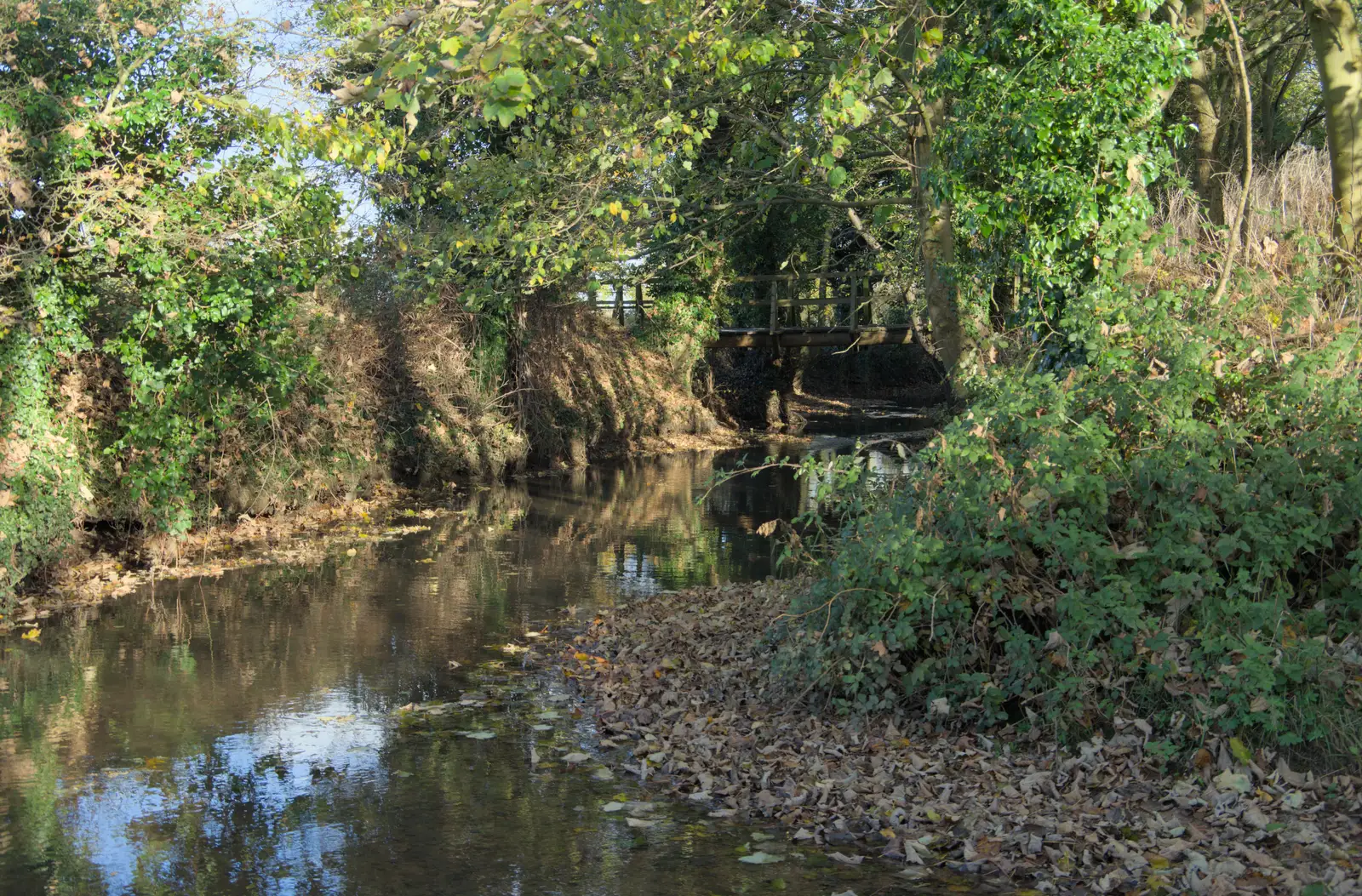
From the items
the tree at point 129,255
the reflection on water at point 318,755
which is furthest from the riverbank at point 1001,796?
the tree at point 129,255

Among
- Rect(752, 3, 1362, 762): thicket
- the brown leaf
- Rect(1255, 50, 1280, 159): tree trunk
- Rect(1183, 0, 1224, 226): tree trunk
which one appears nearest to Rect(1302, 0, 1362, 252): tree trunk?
Rect(752, 3, 1362, 762): thicket

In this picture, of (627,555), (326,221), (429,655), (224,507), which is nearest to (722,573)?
(627,555)

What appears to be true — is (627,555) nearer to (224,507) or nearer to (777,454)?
(224,507)

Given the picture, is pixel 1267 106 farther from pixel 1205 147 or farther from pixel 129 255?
pixel 129 255

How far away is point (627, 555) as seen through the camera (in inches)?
604

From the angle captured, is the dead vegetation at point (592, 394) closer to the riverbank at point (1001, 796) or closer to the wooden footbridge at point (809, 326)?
the wooden footbridge at point (809, 326)

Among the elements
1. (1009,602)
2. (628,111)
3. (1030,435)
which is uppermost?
(628,111)

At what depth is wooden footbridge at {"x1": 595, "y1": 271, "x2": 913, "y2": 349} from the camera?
103 ft

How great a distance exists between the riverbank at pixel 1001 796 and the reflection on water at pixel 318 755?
43cm

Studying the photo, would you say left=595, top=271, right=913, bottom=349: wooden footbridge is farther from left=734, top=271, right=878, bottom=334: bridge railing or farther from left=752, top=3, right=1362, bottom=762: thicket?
left=752, top=3, right=1362, bottom=762: thicket

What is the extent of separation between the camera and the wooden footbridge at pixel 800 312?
31328 mm

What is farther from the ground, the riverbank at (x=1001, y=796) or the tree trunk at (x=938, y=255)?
the tree trunk at (x=938, y=255)

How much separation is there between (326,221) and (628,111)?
13.2ft

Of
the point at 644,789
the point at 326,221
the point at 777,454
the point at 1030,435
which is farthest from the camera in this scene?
the point at 777,454
